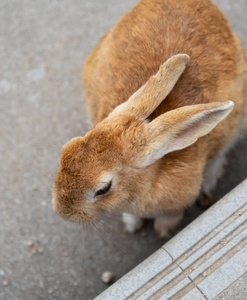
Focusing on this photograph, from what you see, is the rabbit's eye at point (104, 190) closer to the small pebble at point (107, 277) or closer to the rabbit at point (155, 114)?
the rabbit at point (155, 114)

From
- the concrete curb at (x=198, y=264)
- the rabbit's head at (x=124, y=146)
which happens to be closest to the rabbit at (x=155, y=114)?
the rabbit's head at (x=124, y=146)

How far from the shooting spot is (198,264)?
211 centimetres

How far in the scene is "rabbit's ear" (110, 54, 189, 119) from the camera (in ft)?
6.78

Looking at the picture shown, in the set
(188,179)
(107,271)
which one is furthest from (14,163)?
(188,179)

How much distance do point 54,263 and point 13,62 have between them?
1946mm

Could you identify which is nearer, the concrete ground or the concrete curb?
the concrete curb

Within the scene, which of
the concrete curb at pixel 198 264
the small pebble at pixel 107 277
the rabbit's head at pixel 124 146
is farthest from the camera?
the small pebble at pixel 107 277

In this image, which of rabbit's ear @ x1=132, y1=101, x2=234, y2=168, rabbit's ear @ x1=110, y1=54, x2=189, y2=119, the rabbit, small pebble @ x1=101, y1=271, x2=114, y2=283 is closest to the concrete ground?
small pebble @ x1=101, y1=271, x2=114, y2=283

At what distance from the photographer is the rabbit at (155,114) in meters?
1.93

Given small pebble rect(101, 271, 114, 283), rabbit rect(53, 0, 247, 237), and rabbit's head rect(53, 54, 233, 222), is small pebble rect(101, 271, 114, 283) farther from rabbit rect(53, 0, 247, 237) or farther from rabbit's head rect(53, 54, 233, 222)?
rabbit's head rect(53, 54, 233, 222)

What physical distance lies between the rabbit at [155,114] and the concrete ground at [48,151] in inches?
13.1

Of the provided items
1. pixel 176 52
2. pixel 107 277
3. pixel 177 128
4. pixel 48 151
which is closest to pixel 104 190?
pixel 177 128

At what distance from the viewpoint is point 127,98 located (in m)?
2.35

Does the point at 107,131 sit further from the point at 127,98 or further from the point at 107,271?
the point at 107,271
